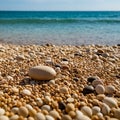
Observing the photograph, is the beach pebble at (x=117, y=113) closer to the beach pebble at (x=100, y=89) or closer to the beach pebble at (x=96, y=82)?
the beach pebble at (x=100, y=89)

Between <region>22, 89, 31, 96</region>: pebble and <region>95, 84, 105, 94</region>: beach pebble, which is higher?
<region>95, 84, 105, 94</region>: beach pebble

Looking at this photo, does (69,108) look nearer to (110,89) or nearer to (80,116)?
(80,116)

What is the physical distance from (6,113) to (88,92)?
101 centimetres

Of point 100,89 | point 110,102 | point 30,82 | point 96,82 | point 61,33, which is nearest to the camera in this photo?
point 110,102

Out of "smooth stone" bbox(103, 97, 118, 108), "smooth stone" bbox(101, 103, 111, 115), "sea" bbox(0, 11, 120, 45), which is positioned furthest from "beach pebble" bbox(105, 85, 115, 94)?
"sea" bbox(0, 11, 120, 45)

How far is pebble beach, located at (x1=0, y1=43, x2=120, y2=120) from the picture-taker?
91.6 inches

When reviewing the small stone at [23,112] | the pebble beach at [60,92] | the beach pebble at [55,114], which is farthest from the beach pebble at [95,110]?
the small stone at [23,112]

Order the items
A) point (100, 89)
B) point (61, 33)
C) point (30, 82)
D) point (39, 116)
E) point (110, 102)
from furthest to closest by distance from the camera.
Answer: point (61, 33), point (30, 82), point (100, 89), point (110, 102), point (39, 116)

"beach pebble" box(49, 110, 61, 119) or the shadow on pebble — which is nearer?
"beach pebble" box(49, 110, 61, 119)

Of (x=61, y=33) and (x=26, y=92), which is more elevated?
(x=26, y=92)

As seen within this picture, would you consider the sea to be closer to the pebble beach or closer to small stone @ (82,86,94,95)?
the pebble beach

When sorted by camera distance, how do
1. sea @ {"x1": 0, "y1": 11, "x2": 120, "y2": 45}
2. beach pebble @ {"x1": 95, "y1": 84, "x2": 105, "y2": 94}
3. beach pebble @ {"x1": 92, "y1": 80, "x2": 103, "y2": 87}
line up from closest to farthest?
beach pebble @ {"x1": 95, "y1": 84, "x2": 105, "y2": 94} → beach pebble @ {"x1": 92, "y1": 80, "x2": 103, "y2": 87} → sea @ {"x1": 0, "y1": 11, "x2": 120, "y2": 45}

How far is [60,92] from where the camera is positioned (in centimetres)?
283

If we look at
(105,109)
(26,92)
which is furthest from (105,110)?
(26,92)
